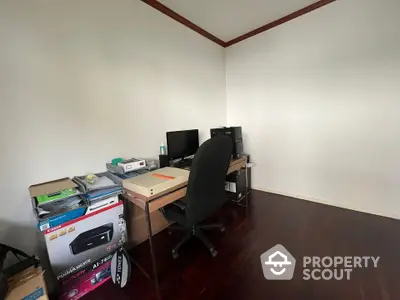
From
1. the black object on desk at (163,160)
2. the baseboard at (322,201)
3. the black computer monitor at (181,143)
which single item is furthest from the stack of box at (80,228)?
the baseboard at (322,201)

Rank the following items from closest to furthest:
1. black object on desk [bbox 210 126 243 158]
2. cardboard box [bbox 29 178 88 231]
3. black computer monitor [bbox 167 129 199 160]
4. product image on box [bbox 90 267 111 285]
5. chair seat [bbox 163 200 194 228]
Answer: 1. cardboard box [bbox 29 178 88 231]
2. product image on box [bbox 90 267 111 285]
3. chair seat [bbox 163 200 194 228]
4. black computer monitor [bbox 167 129 199 160]
5. black object on desk [bbox 210 126 243 158]

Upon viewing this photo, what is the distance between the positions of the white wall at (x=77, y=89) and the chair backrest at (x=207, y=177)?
0.94 m

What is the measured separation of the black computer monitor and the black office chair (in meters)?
0.69

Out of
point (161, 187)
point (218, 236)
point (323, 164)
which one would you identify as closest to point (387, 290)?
point (218, 236)

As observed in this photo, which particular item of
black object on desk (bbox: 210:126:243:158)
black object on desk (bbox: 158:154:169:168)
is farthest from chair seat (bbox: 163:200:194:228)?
black object on desk (bbox: 210:126:243:158)

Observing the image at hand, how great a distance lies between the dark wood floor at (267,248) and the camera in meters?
1.33

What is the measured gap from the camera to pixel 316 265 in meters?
1.54

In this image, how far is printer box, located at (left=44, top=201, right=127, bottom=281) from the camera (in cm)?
125

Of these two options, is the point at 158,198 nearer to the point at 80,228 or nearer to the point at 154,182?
the point at 154,182

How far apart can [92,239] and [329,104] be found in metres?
2.88

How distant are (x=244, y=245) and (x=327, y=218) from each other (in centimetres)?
115

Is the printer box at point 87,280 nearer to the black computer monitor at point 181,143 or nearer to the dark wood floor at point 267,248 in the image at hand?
the dark wood floor at point 267,248

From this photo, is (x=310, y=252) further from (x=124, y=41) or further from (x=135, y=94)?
(x=124, y=41)

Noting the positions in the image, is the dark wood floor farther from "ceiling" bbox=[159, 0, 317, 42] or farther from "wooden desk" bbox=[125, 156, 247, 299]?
"ceiling" bbox=[159, 0, 317, 42]
